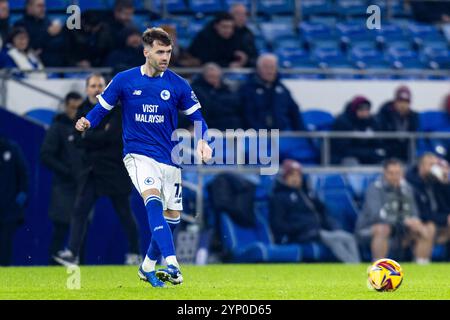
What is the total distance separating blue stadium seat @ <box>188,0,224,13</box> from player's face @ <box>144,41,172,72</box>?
1127 cm

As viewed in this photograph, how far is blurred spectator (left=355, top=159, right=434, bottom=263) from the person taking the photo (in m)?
18.8

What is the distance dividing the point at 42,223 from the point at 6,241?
0.70 metres

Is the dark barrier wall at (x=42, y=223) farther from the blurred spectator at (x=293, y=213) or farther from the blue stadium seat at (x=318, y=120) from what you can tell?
the blue stadium seat at (x=318, y=120)

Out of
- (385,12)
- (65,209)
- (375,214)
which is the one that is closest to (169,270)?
(65,209)

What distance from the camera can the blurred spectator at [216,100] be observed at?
63.0ft

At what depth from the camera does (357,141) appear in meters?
20.3

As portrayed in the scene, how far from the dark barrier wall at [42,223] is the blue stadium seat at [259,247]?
1.23m

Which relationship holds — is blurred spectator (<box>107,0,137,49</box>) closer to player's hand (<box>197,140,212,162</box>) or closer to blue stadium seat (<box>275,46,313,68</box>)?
blue stadium seat (<box>275,46,313,68</box>)

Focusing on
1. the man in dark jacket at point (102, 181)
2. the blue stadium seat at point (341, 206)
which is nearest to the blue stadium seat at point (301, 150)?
the blue stadium seat at point (341, 206)

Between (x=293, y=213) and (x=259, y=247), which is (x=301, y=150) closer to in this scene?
(x=293, y=213)

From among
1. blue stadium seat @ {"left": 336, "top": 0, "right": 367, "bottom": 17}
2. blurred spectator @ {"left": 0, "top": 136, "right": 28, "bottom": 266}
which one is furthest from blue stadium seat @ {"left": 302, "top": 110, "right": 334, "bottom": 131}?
blurred spectator @ {"left": 0, "top": 136, "right": 28, "bottom": 266}

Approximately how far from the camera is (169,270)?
447 inches

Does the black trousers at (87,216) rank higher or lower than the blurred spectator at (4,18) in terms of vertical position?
lower
